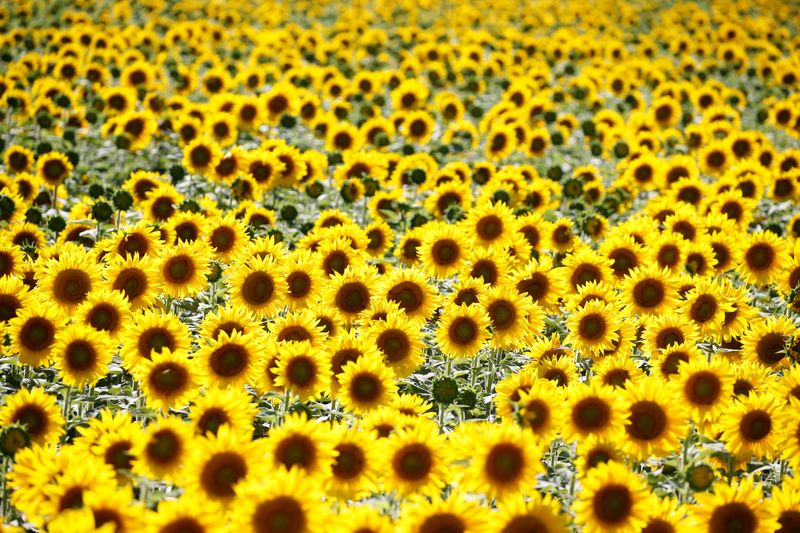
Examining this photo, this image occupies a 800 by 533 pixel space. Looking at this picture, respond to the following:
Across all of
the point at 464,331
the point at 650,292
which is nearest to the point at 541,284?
the point at 650,292

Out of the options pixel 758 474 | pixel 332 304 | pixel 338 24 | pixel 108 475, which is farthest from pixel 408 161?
pixel 338 24

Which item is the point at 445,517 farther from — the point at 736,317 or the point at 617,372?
the point at 736,317

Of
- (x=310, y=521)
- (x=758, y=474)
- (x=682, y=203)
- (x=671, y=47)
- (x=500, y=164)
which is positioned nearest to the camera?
(x=310, y=521)

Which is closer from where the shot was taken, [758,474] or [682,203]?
[758,474]

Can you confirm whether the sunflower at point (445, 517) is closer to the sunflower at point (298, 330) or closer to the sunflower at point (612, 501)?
the sunflower at point (612, 501)

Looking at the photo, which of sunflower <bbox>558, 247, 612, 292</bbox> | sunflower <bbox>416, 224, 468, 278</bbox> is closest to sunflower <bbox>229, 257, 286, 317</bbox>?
sunflower <bbox>416, 224, 468, 278</bbox>

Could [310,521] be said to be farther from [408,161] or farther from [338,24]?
[338,24]

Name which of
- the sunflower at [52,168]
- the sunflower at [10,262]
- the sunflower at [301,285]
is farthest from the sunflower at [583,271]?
the sunflower at [52,168]

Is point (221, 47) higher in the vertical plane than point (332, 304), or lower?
A: higher
